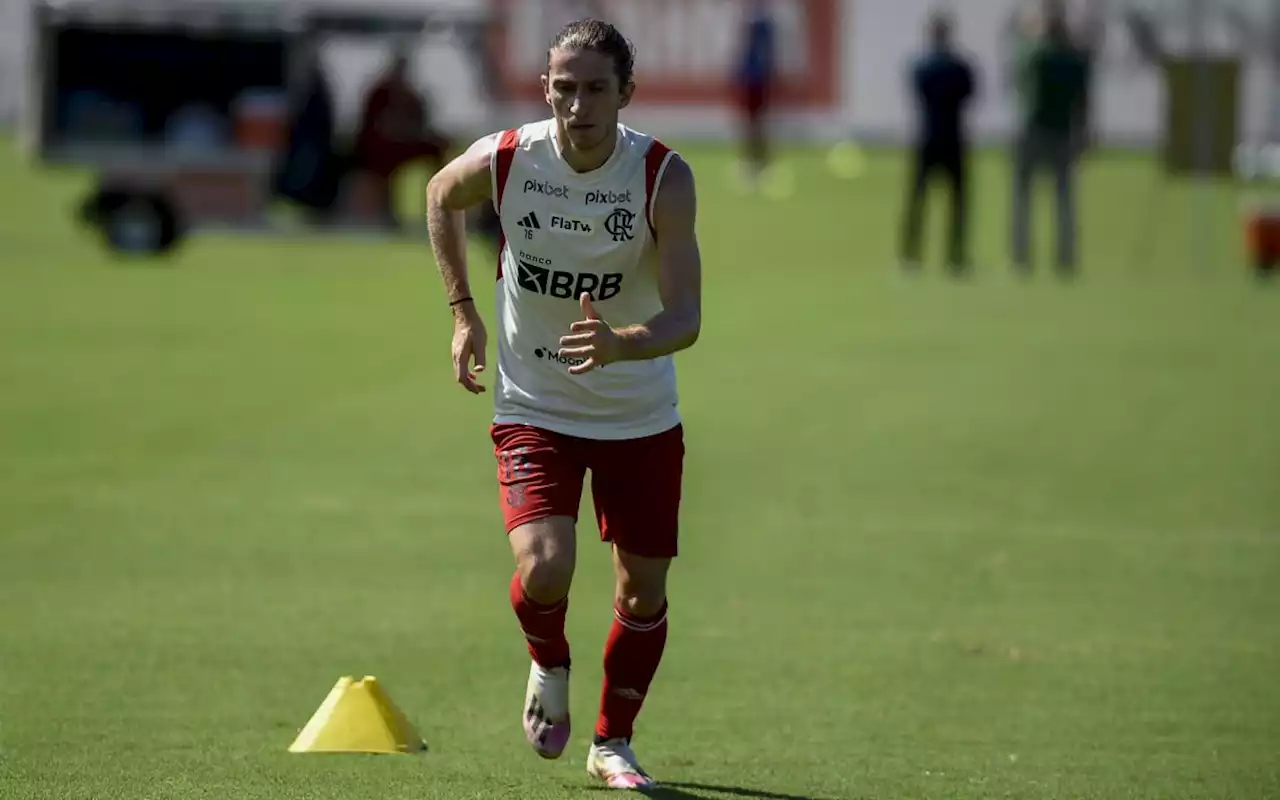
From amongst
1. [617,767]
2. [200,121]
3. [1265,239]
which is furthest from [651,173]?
[1265,239]

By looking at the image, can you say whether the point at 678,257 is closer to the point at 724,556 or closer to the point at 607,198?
the point at 607,198

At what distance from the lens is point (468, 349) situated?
5996mm

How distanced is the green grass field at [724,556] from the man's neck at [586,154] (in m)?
1.64

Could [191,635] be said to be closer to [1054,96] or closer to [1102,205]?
[1054,96]

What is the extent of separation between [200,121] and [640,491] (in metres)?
17.9

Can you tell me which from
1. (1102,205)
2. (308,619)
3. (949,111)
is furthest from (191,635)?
(1102,205)

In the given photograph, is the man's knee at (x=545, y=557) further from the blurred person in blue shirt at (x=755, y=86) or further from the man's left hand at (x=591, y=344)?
the blurred person in blue shirt at (x=755, y=86)

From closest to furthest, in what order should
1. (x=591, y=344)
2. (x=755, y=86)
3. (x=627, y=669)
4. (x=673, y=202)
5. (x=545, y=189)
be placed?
(x=591, y=344), (x=673, y=202), (x=545, y=189), (x=627, y=669), (x=755, y=86)

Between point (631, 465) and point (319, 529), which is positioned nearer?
point (631, 465)

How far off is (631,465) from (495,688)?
152cm

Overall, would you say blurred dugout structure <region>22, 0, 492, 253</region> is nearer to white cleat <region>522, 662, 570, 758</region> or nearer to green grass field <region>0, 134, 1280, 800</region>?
green grass field <region>0, 134, 1280, 800</region>

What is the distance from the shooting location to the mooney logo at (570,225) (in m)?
5.89

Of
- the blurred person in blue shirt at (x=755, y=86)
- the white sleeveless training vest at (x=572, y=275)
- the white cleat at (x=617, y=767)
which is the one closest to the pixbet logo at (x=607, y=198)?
the white sleeveless training vest at (x=572, y=275)

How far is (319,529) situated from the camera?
10133 millimetres
